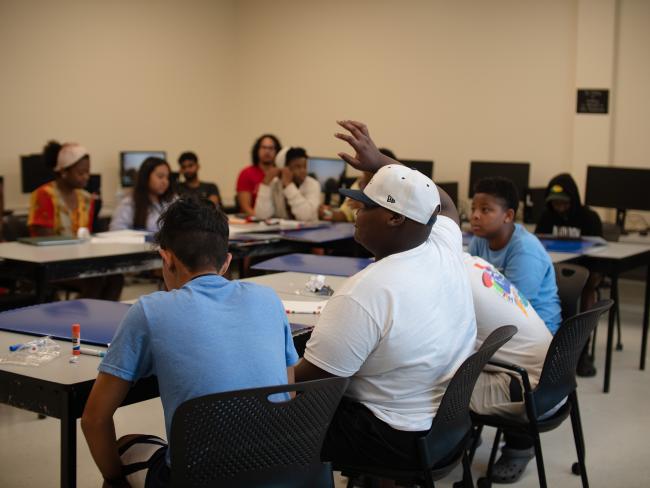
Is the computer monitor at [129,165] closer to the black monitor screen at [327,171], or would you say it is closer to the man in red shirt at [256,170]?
the man in red shirt at [256,170]

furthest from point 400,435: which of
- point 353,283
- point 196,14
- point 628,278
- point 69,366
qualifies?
point 196,14

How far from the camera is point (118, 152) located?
340 inches

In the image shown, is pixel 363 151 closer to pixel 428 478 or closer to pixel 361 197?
pixel 361 197

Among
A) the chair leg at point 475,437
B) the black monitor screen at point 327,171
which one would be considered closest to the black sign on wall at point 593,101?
the black monitor screen at point 327,171

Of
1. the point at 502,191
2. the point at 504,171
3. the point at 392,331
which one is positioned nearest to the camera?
the point at 392,331

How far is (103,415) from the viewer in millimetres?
1846

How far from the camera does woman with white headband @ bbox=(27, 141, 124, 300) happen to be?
4992mm

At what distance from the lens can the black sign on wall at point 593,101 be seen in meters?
7.55

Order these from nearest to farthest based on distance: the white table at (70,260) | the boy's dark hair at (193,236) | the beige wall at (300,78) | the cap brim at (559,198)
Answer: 1. the boy's dark hair at (193,236)
2. the white table at (70,260)
3. the cap brim at (559,198)
4. the beige wall at (300,78)

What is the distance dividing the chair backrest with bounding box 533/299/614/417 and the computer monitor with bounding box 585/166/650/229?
4.49 m

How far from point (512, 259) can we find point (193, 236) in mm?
1901

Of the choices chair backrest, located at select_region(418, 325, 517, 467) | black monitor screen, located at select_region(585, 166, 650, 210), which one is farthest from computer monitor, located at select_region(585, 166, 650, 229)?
chair backrest, located at select_region(418, 325, 517, 467)

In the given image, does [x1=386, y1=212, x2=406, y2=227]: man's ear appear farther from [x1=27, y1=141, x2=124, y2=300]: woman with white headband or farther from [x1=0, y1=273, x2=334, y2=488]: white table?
[x1=27, y1=141, x2=124, y2=300]: woman with white headband

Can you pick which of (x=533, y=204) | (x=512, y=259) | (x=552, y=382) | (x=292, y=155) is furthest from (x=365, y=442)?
(x=533, y=204)
